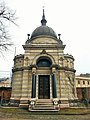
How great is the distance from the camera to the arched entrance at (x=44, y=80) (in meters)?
24.2

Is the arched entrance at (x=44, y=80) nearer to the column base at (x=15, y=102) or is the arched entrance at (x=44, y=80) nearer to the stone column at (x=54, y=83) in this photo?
the stone column at (x=54, y=83)

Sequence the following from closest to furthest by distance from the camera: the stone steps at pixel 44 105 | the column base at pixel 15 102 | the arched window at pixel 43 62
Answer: the stone steps at pixel 44 105 < the column base at pixel 15 102 < the arched window at pixel 43 62

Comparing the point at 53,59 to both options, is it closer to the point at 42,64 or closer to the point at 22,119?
the point at 42,64

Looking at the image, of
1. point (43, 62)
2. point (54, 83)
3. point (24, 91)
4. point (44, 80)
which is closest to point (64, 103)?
point (54, 83)

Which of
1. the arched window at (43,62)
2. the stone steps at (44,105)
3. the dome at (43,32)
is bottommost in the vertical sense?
the stone steps at (44,105)

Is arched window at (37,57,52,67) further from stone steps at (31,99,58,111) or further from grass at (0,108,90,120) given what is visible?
grass at (0,108,90,120)

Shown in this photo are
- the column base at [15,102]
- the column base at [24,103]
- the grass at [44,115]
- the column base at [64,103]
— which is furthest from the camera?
the column base at [15,102]

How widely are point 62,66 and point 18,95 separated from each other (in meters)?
7.72

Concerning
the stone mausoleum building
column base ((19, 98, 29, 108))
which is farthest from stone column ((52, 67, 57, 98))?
column base ((19, 98, 29, 108))

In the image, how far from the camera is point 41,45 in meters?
26.4

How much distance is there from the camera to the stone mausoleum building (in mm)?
23344

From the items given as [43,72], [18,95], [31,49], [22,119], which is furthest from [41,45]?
[22,119]

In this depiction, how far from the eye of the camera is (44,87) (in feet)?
80.4

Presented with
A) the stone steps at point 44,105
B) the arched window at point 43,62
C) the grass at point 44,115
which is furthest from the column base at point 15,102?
the arched window at point 43,62
